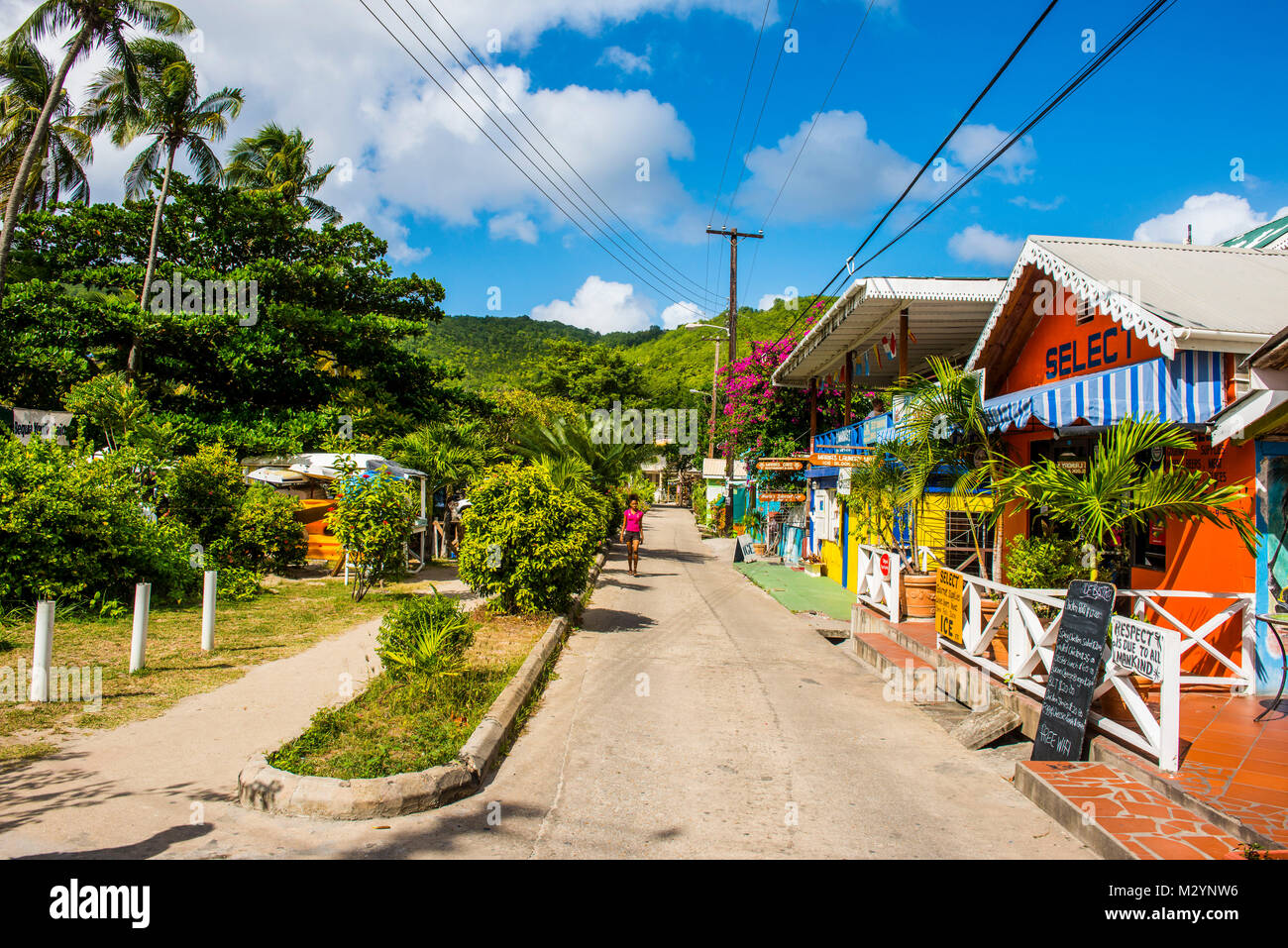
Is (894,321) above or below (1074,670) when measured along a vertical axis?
above

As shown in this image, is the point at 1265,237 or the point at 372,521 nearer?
the point at 372,521

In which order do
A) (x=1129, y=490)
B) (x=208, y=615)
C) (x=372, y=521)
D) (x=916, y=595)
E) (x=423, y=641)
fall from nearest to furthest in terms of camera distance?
(x=1129, y=490) → (x=423, y=641) → (x=208, y=615) → (x=916, y=595) → (x=372, y=521)

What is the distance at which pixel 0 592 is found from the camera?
9.52 meters

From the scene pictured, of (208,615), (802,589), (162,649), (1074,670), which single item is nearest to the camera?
(1074,670)

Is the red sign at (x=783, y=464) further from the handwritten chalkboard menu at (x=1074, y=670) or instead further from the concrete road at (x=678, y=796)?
the handwritten chalkboard menu at (x=1074, y=670)

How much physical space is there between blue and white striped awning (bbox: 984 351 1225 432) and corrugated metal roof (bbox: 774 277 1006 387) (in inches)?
221

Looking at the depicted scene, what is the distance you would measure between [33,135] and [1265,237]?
26981 millimetres

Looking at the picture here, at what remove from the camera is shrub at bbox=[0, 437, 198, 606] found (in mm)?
9672

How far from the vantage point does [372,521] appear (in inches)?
486

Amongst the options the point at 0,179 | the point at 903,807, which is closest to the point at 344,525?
the point at 903,807

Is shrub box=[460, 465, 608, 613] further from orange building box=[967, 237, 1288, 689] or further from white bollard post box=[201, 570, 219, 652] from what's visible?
orange building box=[967, 237, 1288, 689]

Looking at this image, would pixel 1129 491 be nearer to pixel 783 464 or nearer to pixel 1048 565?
pixel 1048 565

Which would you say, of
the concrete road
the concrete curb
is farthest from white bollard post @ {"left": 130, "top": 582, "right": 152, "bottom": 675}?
the concrete curb

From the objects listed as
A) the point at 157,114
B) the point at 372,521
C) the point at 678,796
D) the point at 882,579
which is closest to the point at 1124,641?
the point at 678,796
